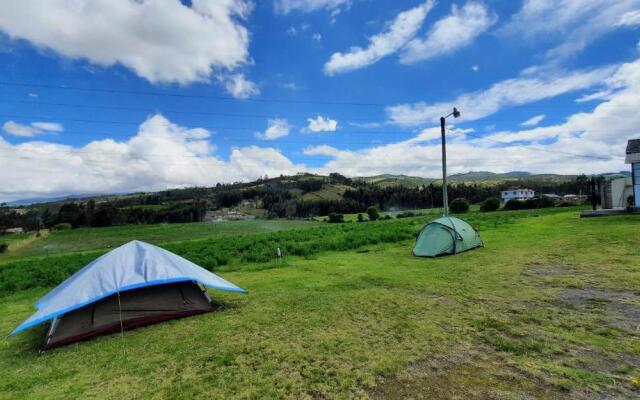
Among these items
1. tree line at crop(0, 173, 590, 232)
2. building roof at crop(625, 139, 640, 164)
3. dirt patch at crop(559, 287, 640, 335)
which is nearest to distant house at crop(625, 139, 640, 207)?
building roof at crop(625, 139, 640, 164)

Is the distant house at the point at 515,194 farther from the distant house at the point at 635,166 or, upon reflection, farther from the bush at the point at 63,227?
the bush at the point at 63,227

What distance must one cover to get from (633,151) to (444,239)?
18765mm

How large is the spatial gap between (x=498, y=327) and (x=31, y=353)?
9324mm

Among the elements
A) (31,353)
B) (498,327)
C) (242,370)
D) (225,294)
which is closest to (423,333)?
(498,327)

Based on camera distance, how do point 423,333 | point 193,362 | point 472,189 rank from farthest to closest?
point 472,189, point 423,333, point 193,362

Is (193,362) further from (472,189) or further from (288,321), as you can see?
(472,189)

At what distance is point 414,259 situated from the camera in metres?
15.2

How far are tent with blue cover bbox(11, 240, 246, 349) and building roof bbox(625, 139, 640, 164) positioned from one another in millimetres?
28509

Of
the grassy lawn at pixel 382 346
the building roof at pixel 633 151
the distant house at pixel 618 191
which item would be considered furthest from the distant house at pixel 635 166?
the grassy lawn at pixel 382 346

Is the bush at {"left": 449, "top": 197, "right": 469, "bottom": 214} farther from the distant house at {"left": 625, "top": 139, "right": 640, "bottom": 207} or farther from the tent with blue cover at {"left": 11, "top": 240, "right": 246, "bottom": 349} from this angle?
the tent with blue cover at {"left": 11, "top": 240, "right": 246, "bottom": 349}

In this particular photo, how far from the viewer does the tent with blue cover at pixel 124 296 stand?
723cm

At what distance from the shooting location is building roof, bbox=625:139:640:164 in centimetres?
2326

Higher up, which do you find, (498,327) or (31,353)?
(498,327)

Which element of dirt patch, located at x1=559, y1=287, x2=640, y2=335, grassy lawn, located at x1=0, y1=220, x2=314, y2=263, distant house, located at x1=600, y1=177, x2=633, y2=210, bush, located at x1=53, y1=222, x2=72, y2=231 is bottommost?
grassy lawn, located at x1=0, y1=220, x2=314, y2=263
